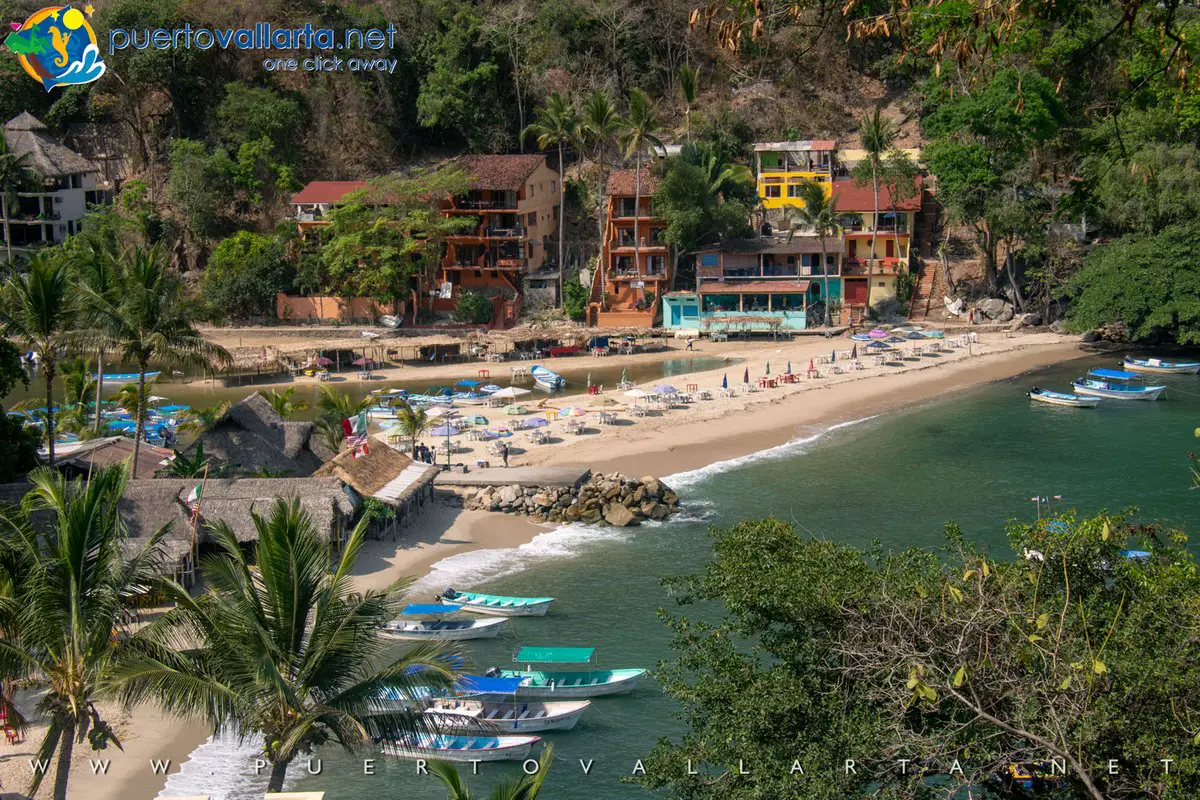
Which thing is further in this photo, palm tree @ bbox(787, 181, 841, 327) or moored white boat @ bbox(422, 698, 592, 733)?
palm tree @ bbox(787, 181, 841, 327)

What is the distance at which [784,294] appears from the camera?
2790 inches

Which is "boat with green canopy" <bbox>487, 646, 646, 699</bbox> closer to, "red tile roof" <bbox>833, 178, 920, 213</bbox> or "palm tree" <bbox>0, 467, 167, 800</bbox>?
"palm tree" <bbox>0, 467, 167, 800</bbox>

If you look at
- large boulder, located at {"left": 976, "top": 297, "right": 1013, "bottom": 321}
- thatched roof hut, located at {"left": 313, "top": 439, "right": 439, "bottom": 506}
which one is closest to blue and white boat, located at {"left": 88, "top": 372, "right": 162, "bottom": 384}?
thatched roof hut, located at {"left": 313, "top": 439, "right": 439, "bottom": 506}

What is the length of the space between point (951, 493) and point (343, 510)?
19753mm

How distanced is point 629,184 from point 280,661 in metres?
Result: 58.5

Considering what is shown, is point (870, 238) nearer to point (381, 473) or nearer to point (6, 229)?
point (381, 473)

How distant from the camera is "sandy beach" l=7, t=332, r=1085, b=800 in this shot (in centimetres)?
2495

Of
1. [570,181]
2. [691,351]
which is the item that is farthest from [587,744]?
[570,181]

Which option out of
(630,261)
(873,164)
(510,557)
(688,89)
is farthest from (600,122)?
(510,557)

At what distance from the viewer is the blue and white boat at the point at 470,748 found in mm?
24812

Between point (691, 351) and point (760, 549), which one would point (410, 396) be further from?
point (760, 549)

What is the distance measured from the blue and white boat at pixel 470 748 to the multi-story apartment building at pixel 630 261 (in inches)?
1860

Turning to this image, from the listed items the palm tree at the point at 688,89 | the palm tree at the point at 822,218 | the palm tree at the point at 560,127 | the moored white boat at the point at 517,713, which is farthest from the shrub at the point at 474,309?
the moored white boat at the point at 517,713

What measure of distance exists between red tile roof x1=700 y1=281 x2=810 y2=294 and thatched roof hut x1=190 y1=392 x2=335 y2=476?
33583 mm
